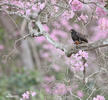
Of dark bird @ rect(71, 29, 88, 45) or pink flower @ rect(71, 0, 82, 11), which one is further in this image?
dark bird @ rect(71, 29, 88, 45)

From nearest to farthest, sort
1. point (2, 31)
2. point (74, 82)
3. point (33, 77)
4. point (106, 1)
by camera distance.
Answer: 1. point (106, 1)
2. point (74, 82)
3. point (33, 77)
4. point (2, 31)

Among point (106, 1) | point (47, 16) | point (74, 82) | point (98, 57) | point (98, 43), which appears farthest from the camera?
point (74, 82)

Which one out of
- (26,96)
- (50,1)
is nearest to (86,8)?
(50,1)

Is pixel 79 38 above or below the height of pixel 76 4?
below

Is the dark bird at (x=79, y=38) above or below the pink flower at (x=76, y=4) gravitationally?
below

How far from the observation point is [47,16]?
415cm

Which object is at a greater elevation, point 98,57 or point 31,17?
point 31,17

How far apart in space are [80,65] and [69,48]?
28.2 inches

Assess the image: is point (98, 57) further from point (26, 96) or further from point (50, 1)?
point (26, 96)

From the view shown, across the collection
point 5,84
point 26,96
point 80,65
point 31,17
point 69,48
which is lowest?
point 5,84

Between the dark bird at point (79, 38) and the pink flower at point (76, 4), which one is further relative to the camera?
the dark bird at point (79, 38)

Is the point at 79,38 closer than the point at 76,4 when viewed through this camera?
No

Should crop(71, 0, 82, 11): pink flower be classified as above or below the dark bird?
above

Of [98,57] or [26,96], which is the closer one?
[98,57]
